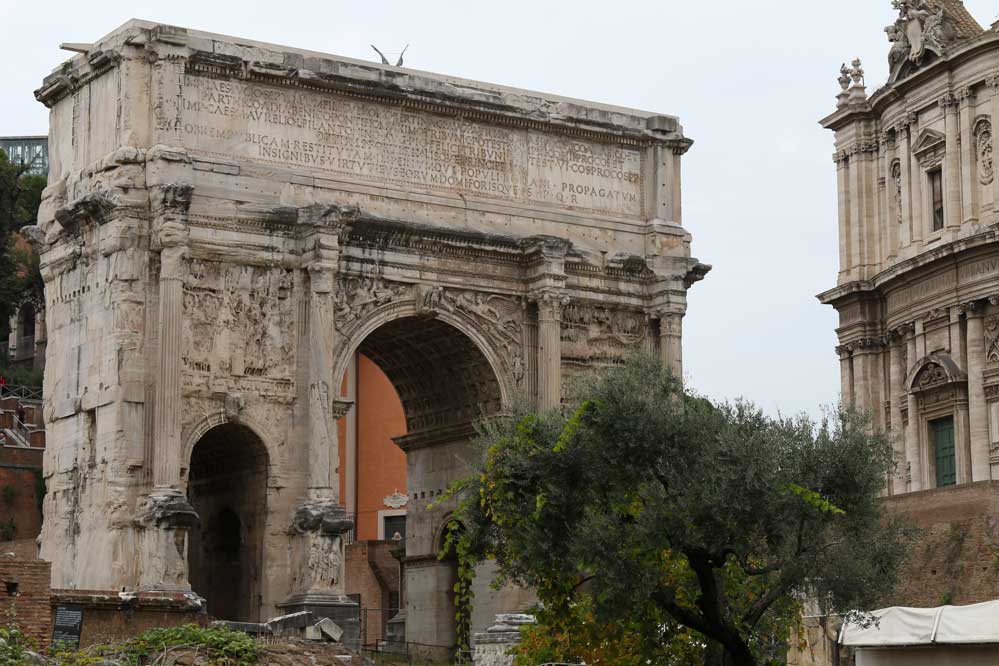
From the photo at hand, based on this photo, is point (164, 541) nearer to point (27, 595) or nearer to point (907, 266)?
point (27, 595)

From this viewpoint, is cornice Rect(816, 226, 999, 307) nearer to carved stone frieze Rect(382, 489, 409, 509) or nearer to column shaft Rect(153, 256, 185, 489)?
carved stone frieze Rect(382, 489, 409, 509)

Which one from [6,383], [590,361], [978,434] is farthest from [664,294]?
[6,383]

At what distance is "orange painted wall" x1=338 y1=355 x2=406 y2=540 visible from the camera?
56344mm

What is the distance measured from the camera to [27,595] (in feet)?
77.1

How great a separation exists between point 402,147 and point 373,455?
22.9m

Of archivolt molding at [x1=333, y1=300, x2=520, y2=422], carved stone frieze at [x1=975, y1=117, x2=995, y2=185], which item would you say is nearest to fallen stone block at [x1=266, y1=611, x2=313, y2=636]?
archivolt molding at [x1=333, y1=300, x2=520, y2=422]

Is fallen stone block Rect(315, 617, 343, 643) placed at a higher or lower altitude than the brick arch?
lower

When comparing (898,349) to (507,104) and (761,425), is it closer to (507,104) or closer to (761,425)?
(507,104)

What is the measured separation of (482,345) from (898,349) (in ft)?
53.5

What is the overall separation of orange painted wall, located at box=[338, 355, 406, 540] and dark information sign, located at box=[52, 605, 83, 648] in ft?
95.0

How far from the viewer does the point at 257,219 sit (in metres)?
32.8

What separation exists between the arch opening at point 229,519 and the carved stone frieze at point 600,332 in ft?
20.3

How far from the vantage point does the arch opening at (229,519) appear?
108 ft

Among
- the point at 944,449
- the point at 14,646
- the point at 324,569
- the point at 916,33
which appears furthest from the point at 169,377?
the point at 916,33
